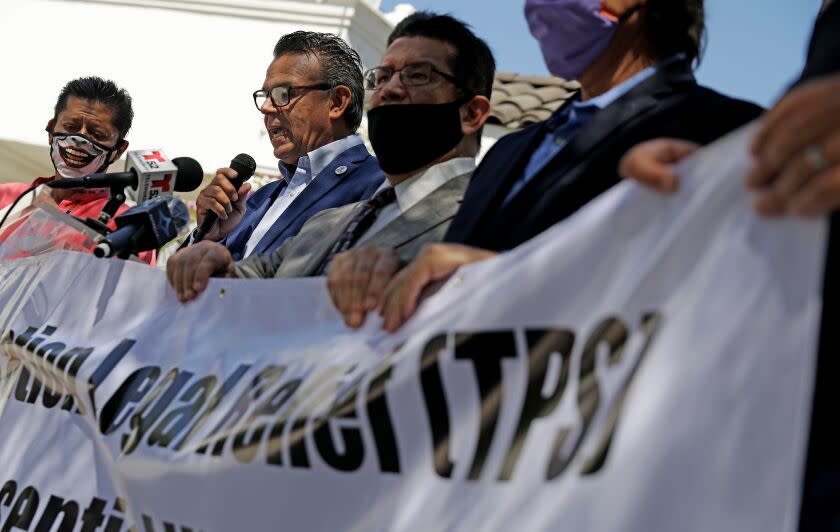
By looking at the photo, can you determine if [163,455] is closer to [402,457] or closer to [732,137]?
[402,457]

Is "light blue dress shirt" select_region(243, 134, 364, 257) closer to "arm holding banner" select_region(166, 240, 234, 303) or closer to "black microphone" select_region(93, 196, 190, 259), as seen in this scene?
"black microphone" select_region(93, 196, 190, 259)

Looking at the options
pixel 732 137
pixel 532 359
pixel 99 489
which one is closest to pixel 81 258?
pixel 99 489

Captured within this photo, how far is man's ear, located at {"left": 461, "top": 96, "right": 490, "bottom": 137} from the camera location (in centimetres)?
338

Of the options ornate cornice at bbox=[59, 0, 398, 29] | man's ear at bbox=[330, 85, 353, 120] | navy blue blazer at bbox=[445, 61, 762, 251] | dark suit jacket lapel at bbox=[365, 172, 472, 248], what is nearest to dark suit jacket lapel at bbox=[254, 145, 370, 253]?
man's ear at bbox=[330, 85, 353, 120]

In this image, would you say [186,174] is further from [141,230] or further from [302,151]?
[302,151]

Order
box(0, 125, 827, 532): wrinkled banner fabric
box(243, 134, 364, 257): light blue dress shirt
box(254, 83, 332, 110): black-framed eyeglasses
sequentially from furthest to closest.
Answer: box(254, 83, 332, 110): black-framed eyeglasses < box(243, 134, 364, 257): light blue dress shirt < box(0, 125, 827, 532): wrinkled banner fabric

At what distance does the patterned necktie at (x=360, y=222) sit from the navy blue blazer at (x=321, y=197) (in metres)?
0.87

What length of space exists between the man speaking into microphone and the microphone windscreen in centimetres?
96

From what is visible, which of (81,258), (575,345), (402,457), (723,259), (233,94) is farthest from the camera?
(233,94)

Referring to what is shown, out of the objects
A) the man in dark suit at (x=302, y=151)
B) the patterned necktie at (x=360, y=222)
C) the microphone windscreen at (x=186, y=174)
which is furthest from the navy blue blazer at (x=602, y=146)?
the man in dark suit at (x=302, y=151)

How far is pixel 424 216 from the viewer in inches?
118

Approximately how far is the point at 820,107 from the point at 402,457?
100cm

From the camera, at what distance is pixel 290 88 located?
462 cm

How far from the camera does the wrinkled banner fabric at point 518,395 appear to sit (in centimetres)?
157
